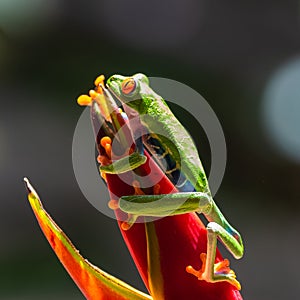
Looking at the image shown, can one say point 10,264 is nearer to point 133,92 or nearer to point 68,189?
point 68,189

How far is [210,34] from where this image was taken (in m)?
1.77

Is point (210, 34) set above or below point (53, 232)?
above

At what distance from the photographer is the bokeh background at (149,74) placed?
5.38 ft

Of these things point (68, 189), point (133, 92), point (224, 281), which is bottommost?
point (224, 281)

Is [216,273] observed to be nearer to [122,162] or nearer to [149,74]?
→ [122,162]

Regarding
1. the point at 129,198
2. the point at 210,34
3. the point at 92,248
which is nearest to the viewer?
the point at 129,198

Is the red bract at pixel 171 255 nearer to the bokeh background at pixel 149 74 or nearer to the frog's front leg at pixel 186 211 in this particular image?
the frog's front leg at pixel 186 211

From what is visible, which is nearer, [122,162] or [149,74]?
[122,162]

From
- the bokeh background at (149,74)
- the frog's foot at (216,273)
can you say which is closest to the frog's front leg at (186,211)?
the frog's foot at (216,273)

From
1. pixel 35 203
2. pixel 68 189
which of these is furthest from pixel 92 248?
Answer: pixel 35 203

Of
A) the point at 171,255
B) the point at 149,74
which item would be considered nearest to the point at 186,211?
the point at 171,255

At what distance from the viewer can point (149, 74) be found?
165 cm

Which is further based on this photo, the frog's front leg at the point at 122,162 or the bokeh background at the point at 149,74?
the bokeh background at the point at 149,74

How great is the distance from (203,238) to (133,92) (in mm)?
96
